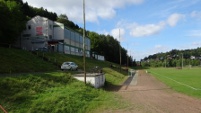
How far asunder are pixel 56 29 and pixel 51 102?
206 ft

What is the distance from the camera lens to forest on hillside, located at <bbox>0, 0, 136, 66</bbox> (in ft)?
180

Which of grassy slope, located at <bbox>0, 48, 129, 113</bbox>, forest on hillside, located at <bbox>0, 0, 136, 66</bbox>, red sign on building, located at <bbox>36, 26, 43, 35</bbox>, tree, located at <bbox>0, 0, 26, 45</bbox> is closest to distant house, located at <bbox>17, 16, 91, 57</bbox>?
red sign on building, located at <bbox>36, 26, 43, 35</bbox>

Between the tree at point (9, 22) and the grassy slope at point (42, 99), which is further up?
the tree at point (9, 22)

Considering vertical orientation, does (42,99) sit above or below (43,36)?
below

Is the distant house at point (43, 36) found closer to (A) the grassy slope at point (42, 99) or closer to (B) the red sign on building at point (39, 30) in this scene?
(B) the red sign on building at point (39, 30)

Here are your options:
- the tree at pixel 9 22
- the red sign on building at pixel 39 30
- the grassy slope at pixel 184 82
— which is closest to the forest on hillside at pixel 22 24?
the tree at pixel 9 22

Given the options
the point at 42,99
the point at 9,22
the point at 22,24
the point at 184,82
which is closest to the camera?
the point at 42,99

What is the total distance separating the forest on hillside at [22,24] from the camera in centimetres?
5491

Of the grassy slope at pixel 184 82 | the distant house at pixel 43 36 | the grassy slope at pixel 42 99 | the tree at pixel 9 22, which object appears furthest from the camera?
the distant house at pixel 43 36

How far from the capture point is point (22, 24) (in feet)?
214

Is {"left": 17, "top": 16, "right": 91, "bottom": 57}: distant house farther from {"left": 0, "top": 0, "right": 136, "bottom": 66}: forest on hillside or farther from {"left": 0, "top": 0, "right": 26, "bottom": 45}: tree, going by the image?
{"left": 0, "top": 0, "right": 26, "bottom": 45}: tree

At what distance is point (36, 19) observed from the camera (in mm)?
74250

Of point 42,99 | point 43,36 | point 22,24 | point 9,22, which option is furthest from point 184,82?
point 43,36

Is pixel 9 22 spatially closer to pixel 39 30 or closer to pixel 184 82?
pixel 39 30
